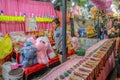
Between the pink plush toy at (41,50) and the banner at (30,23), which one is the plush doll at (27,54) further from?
the banner at (30,23)

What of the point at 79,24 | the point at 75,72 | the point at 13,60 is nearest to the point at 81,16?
the point at 79,24

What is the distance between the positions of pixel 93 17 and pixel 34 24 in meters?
2.74

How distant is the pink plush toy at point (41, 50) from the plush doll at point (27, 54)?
0.62 ft

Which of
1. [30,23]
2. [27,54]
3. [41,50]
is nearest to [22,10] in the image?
[30,23]

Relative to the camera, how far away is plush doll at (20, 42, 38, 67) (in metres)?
4.28

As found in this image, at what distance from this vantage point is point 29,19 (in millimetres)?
5516

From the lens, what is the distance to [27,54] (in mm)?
4281

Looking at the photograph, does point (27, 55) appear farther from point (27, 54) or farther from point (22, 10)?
point (22, 10)

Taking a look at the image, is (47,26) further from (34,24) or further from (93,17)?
(93,17)

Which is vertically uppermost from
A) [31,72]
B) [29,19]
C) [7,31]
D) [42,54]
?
[29,19]

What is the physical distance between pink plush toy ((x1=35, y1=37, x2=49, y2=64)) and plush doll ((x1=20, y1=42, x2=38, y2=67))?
0.62 feet

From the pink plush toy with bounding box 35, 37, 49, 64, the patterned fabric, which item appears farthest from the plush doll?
the pink plush toy with bounding box 35, 37, 49, 64

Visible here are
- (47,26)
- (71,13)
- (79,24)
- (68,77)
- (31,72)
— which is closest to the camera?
(68,77)

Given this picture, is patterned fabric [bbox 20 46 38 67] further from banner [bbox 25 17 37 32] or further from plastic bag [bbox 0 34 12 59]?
banner [bbox 25 17 37 32]
